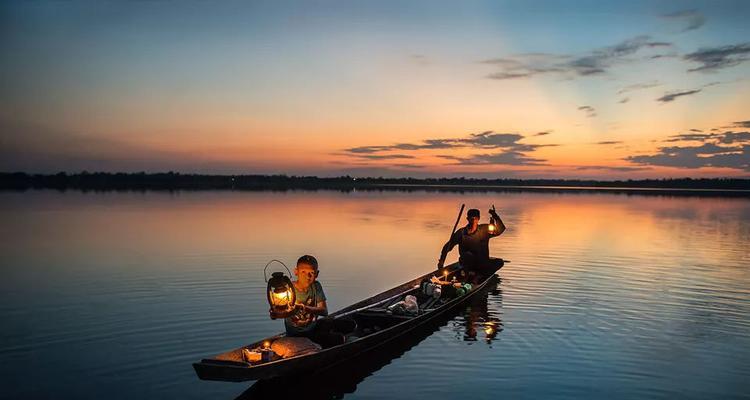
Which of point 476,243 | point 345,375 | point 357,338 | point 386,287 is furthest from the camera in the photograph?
point 386,287

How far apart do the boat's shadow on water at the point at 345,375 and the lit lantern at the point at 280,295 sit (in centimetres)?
124

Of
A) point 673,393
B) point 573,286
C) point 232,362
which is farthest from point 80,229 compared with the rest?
point 673,393

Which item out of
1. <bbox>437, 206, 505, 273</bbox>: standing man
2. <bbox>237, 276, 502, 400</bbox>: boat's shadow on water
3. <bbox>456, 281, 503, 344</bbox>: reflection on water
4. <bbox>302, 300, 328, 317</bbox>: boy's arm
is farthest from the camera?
<bbox>437, 206, 505, 273</bbox>: standing man

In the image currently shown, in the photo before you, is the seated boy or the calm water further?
the calm water

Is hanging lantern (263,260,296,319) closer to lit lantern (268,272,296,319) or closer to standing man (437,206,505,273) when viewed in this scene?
lit lantern (268,272,296,319)

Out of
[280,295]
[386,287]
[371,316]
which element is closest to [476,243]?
[386,287]

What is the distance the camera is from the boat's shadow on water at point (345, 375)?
9180mm

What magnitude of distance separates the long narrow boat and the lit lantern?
0.67 m

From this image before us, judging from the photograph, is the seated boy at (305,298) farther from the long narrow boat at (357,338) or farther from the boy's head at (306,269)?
the long narrow boat at (357,338)

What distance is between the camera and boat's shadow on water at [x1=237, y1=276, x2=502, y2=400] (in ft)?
30.1

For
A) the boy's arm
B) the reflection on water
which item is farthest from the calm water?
the boy's arm

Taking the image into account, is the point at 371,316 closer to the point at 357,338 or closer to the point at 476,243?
the point at 357,338

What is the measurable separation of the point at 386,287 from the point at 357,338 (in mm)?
7997

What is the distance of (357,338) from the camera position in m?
10.5
